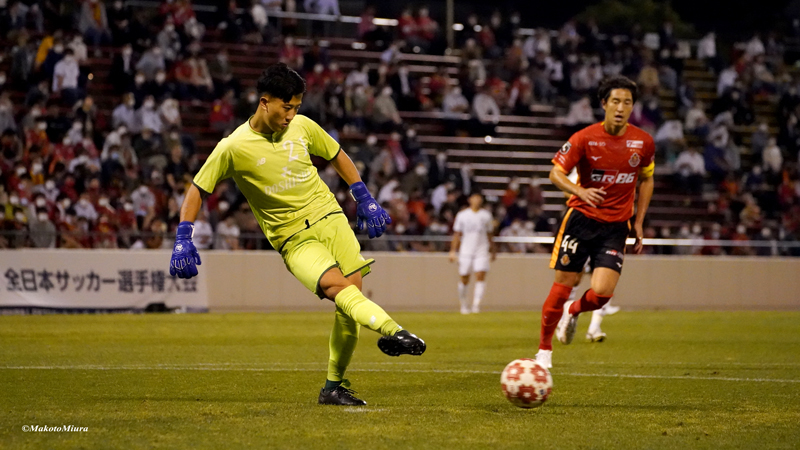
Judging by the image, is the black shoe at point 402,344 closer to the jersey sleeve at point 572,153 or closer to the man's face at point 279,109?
the man's face at point 279,109

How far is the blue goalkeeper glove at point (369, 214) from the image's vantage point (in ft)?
24.2

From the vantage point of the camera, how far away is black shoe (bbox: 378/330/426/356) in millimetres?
6266

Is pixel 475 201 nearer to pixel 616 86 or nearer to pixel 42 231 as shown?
pixel 42 231

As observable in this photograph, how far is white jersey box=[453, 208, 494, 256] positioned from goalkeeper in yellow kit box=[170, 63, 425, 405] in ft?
46.4

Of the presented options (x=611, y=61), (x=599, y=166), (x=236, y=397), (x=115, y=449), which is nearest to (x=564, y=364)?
(x=599, y=166)

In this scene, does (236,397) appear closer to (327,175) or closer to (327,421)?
(327,421)

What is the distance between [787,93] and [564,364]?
78.8 ft

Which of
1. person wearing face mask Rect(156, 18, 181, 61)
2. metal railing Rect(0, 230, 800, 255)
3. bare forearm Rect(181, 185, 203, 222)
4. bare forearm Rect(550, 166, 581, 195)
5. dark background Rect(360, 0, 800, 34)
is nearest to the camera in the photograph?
bare forearm Rect(181, 185, 203, 222)

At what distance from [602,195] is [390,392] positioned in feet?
9.36

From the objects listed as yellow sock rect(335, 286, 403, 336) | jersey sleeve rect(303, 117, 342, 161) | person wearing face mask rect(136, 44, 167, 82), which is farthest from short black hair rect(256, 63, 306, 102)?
person wearing face mask rect(136, 44, 167, 82)

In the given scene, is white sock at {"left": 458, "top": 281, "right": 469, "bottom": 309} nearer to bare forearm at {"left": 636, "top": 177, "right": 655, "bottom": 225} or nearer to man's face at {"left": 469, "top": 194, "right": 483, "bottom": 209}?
man's face at {"left": 469, "top": 194, "right": 483, "bottom": 209}

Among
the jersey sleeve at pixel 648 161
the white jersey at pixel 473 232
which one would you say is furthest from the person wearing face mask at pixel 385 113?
the jersey sleeve at pixel 648 161

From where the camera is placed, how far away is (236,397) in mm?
8109

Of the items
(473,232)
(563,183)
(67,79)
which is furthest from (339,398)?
(67,79)
